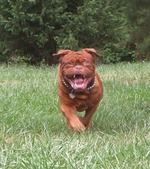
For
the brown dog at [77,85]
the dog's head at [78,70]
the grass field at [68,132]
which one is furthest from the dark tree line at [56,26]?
the dog's head at [78,70]

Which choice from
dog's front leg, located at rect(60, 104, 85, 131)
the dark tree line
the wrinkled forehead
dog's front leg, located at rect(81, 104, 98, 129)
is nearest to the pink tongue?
the wrinkled forehead

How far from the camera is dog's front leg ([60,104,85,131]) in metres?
5.34

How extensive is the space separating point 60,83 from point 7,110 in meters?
1.18

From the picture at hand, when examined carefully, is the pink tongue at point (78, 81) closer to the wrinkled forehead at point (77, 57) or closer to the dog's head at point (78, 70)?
the dog's head at point (78, 70)

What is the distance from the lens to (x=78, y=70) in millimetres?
5215

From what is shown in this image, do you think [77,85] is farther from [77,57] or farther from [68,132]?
[68,132]

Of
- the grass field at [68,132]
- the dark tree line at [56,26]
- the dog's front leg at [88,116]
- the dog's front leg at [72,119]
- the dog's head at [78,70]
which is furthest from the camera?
the dark tree line at [56,26]

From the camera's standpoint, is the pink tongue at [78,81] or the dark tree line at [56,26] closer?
the pink tongue at [78,81]

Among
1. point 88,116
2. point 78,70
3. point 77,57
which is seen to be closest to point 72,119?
point 88,116

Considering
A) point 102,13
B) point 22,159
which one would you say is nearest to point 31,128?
point 22,159

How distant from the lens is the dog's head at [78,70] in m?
5.23

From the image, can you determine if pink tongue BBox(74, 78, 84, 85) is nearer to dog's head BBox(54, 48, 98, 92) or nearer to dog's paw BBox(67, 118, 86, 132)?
dog's head BBox(54, 48, 98, 92)

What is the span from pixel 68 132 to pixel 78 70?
2.11 feet

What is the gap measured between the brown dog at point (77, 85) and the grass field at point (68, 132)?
0.21 m
